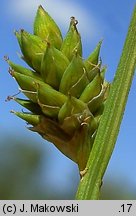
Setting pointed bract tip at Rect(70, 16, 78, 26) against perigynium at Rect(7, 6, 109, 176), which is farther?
pointed bract tip at Rect(70, 16, 78, 26)

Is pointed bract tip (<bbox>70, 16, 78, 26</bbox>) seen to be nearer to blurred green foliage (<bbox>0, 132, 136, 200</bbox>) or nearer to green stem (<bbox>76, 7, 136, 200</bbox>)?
green stem (<bbox>76, 7, 136, 200</bbox>)

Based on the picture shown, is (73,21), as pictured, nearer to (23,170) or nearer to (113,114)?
(113,114)

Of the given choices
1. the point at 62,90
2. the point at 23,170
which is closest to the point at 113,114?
the point at 62,90

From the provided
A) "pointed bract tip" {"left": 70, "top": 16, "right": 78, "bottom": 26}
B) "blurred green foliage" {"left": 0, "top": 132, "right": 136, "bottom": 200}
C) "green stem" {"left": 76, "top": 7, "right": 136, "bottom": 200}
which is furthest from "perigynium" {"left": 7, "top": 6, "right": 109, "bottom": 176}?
"blurred green foliage" {"left": 0, "top": 132, "right": 136, "bottom": 200}

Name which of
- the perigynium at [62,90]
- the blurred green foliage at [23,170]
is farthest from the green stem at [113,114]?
the blurred green foliage at [23,170]

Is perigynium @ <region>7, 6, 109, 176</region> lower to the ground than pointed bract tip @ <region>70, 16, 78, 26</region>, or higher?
lower

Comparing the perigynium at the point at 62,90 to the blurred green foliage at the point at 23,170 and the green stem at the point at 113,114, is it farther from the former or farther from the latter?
the blurred green foliage at the point at 23,170

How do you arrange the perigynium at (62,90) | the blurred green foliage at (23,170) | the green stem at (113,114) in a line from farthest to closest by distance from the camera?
1. the blurred green foliage at (23,170)
2. the perigynium at (62,90)
3. the green stem at (113,114)

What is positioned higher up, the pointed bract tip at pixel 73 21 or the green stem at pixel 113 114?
the pointed bract tip at pixel 73 21
